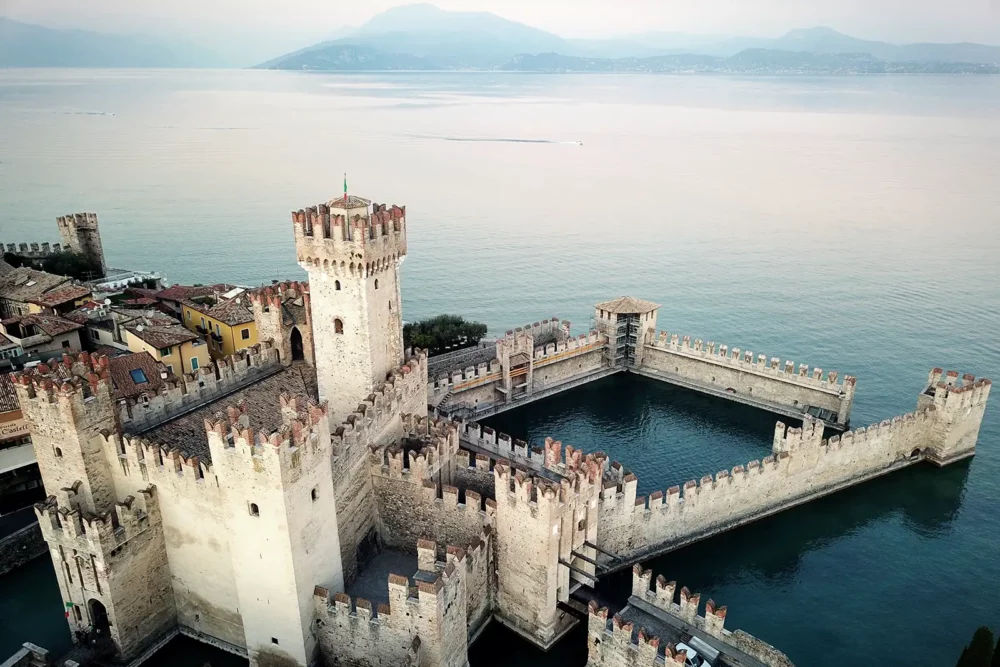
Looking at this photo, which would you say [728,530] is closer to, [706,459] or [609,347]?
[706,459]

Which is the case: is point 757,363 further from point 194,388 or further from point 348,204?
point 194,388

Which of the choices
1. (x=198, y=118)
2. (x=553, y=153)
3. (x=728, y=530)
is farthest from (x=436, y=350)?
(x=198, y=118)

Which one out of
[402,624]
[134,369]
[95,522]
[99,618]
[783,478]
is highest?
[95,522]

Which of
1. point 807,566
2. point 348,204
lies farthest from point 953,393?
point 348,204

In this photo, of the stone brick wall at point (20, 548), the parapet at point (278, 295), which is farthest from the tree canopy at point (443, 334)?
the stone brick wall at point (20, 548)

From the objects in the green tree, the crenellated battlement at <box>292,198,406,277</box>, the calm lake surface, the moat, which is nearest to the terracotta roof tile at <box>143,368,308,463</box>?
the crenellated battlement at <box>292,198,406,277</box>

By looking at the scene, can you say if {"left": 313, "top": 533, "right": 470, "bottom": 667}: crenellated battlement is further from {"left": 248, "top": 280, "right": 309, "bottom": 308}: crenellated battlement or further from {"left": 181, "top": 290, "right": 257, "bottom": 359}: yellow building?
{"left": 181, "top": 290, "right": 257, "bottom": 359}: yellow building

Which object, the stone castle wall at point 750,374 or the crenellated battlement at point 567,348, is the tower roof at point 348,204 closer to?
the crenellated battlement at point 567,348
